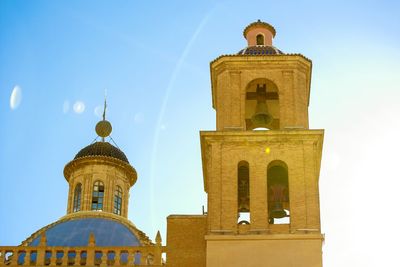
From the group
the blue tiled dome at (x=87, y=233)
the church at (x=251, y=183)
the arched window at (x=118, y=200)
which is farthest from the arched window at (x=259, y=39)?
the arched window at (x=118, y=200)

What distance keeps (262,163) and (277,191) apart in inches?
26.9

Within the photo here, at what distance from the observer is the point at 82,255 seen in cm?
2280

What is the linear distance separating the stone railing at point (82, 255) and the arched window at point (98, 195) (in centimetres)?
725

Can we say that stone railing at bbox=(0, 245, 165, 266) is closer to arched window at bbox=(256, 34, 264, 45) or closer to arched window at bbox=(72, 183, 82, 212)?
arched window at bbox=(256, 34, 264, 45)

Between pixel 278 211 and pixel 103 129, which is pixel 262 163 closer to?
pixel 278 211

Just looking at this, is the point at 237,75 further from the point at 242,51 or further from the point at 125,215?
the point at 125,215

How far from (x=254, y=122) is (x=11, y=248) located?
619 cm

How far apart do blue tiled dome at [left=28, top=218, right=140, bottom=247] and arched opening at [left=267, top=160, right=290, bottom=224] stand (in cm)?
567

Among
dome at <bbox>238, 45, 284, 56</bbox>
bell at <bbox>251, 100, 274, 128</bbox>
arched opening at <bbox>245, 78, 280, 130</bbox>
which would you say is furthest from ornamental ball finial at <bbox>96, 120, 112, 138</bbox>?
bell at <bbox>251, 100, 274, 128</bbox>

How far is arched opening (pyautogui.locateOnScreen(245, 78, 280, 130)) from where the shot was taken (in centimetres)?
2334

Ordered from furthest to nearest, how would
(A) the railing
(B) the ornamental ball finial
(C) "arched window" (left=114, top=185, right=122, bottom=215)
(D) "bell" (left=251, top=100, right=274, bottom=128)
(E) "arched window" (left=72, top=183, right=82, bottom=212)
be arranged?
(B) the ornamental ball finial < (C) "arched window" (left=114, top=185, right=122, bottom=215) < (E) "arched window" (left=72, top=183, right=82, bottom=212) < (D) "bell" (left=251, top=100, right=274, bottom=128) < (A) the railing

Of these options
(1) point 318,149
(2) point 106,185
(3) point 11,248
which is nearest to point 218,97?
(1) point 318,149

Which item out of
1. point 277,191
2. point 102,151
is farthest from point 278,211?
point 102,151

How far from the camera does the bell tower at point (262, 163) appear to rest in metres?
20.8
